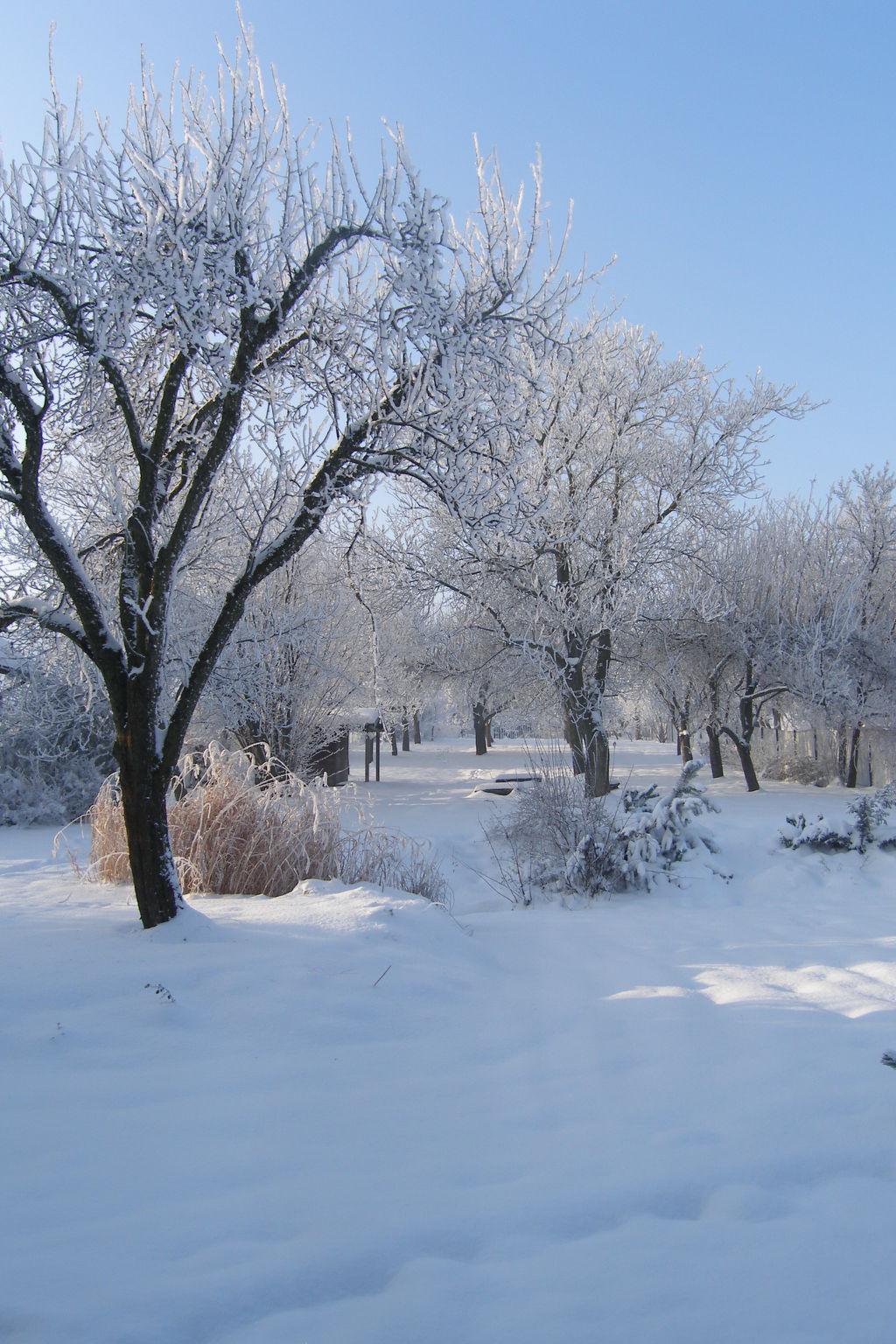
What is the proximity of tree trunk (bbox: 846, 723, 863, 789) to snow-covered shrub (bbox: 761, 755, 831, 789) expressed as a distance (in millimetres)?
654

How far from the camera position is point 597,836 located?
7.64 metres

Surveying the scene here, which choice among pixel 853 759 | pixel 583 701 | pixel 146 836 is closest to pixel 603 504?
pixel 583 701

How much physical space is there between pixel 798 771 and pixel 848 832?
13335 mm

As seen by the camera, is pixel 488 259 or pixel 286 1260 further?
pixel 488 259

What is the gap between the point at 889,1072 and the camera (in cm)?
304

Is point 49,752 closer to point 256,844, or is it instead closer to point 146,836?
point 256,844

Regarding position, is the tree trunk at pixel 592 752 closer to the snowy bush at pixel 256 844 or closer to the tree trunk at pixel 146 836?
the snowy bush at pixel 256 844

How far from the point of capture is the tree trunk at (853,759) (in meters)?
18.7

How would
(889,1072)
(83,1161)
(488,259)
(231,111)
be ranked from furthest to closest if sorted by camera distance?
(488,259) < (231,111) < (889,1072) < (83,1161)

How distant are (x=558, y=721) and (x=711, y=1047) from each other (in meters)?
20.3

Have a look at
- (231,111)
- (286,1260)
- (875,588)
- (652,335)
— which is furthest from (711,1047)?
(875,588)

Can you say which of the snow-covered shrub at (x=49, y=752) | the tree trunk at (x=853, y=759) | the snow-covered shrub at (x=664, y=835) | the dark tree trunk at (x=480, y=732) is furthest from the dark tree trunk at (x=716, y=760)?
the snow-covered shrub at (x=49, y=752)

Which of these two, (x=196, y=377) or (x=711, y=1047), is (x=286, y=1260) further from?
(x=196, y=377)

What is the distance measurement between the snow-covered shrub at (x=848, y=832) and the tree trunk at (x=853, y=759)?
37.6 feet
